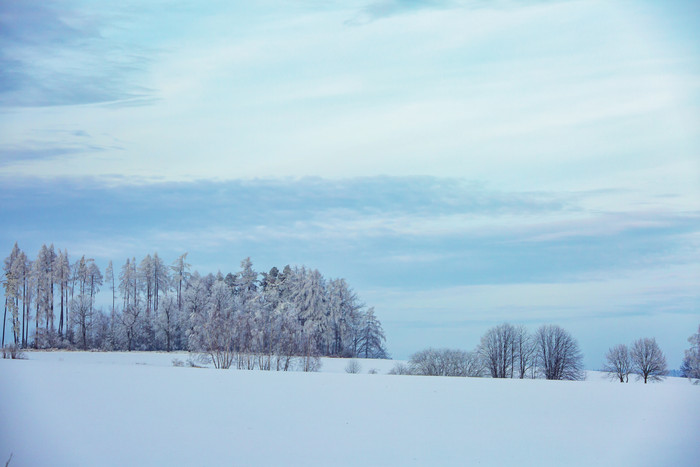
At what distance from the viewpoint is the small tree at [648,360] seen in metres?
46.2

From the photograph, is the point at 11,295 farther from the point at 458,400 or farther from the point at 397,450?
the point at 397,450

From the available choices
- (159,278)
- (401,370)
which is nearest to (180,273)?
(159,278)

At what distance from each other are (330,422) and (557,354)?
39.0m

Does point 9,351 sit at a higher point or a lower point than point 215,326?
lower

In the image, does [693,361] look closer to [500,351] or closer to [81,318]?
[500,351]

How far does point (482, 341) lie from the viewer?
5338 cm

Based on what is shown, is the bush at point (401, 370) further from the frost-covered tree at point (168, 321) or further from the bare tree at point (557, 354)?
the frost-covered tree at point (168, 321)

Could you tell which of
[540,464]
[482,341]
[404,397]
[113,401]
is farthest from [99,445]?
[482,341]

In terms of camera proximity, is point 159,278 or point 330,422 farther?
point 159,278

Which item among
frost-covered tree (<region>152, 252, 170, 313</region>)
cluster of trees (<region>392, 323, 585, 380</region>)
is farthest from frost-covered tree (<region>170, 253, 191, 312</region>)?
cluster of trees (<region>392, 323, 585, 380</region>)

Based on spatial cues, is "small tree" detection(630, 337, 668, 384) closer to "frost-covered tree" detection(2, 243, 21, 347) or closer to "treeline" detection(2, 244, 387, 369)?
"treeline" detection(2, 244, 387, 369)

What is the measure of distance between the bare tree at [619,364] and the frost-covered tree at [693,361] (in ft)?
14.6

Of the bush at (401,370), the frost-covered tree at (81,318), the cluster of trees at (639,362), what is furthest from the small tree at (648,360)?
the frost-covered tree at (81,318)

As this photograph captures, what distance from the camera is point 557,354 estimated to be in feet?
174
